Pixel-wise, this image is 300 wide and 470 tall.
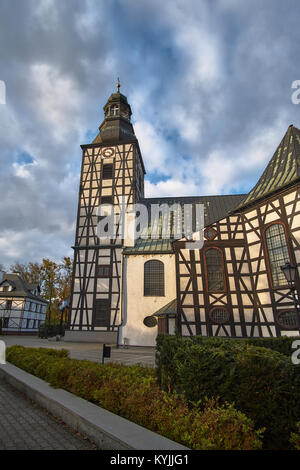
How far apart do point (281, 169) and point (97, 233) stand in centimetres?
1738

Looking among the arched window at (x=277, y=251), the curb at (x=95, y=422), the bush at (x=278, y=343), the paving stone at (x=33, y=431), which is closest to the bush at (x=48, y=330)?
the arched window at (x=277, y=251)

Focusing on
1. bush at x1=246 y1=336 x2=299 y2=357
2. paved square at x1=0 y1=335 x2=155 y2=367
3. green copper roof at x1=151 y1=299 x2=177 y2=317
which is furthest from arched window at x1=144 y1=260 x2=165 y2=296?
bush at x1=246 y1=336 x2=299 y2=357

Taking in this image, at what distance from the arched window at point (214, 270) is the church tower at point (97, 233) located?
343 inches

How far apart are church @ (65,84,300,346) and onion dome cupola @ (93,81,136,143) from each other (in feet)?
6.97

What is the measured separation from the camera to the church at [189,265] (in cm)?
1656

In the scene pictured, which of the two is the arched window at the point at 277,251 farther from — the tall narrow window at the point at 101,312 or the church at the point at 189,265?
the tall narrow window at the point at 101,312

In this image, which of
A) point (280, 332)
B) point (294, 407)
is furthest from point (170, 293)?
point (294, 407)

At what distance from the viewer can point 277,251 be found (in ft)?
54.6

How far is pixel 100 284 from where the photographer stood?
23.9 metres

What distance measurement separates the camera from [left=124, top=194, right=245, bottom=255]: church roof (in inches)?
907

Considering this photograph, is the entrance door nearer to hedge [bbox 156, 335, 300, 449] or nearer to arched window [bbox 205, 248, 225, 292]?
arched window [bbox 205, 248, 225, 292]
